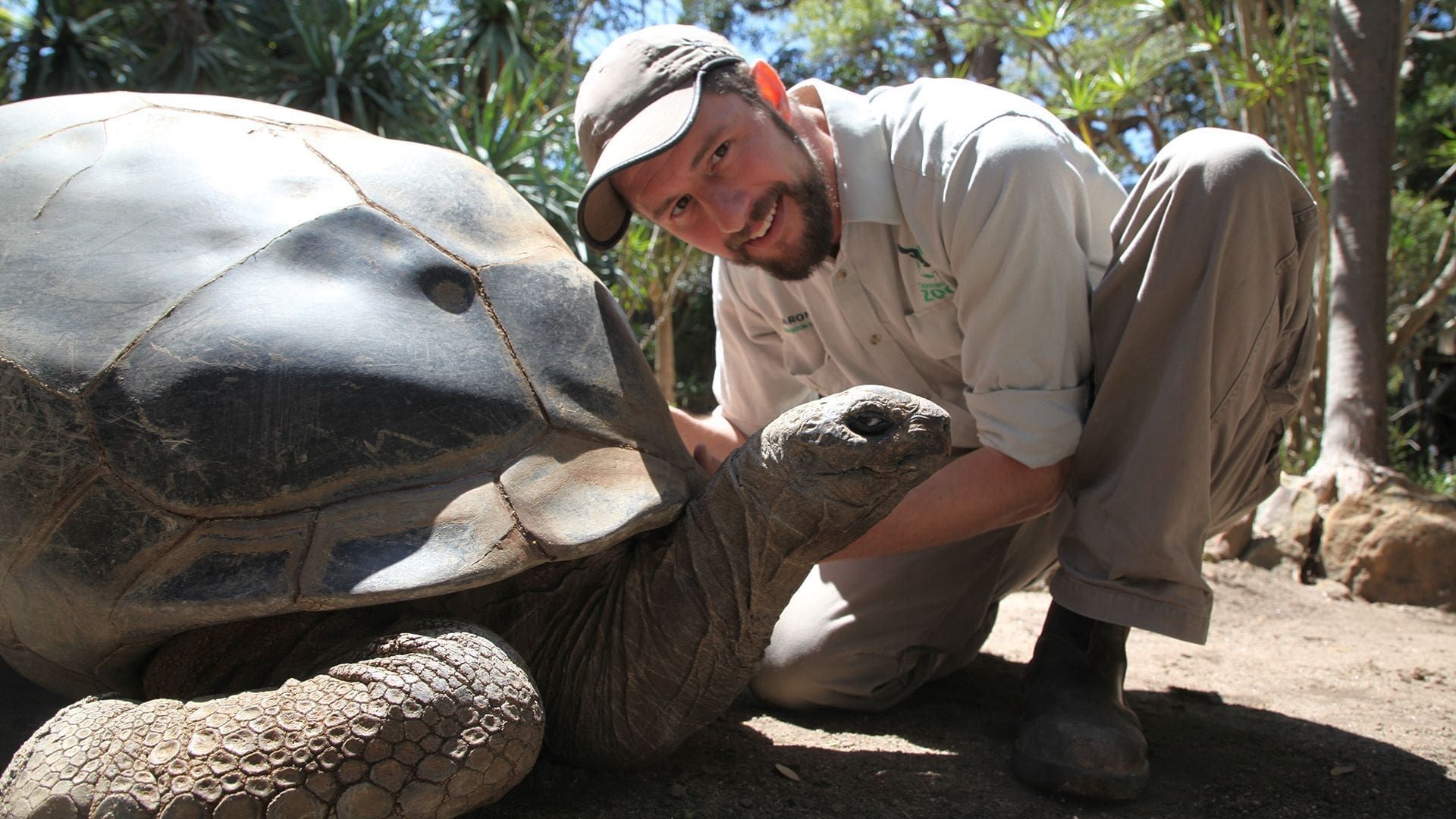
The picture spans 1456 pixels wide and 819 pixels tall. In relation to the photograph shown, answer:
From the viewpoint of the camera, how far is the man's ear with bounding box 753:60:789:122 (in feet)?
8.11

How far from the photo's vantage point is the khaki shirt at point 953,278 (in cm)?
217

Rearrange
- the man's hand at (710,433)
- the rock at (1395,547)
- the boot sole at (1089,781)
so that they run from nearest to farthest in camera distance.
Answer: the boot sole at (1089,781)
the man's hand at (710,433)
the rock at (1395,547)

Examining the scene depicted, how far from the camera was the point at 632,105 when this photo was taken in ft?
7.72

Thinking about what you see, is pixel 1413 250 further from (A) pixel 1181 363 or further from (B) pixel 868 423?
(B) pixel 868 423

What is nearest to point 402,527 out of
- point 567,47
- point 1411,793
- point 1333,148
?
point 1411,793

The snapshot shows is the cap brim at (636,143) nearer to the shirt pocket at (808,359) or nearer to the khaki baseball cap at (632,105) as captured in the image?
the khaki baseball cap at (632,105)

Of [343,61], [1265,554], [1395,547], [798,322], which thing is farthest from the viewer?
[343,61]

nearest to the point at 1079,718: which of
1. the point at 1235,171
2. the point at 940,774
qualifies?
the point at 940,774

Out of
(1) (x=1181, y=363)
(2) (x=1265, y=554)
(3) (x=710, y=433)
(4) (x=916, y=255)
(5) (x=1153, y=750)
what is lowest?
(2) (x=1265, y=554)

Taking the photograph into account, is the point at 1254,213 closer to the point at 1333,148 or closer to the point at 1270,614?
the point at 1270,614

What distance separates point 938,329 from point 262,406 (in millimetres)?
1457

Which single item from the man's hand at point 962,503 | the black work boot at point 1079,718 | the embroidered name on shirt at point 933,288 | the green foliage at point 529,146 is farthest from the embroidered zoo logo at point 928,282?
the green foliage at point 529,146

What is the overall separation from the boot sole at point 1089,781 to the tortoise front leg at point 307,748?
100 centimetres

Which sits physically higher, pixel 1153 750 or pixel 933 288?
pixel 933 288
